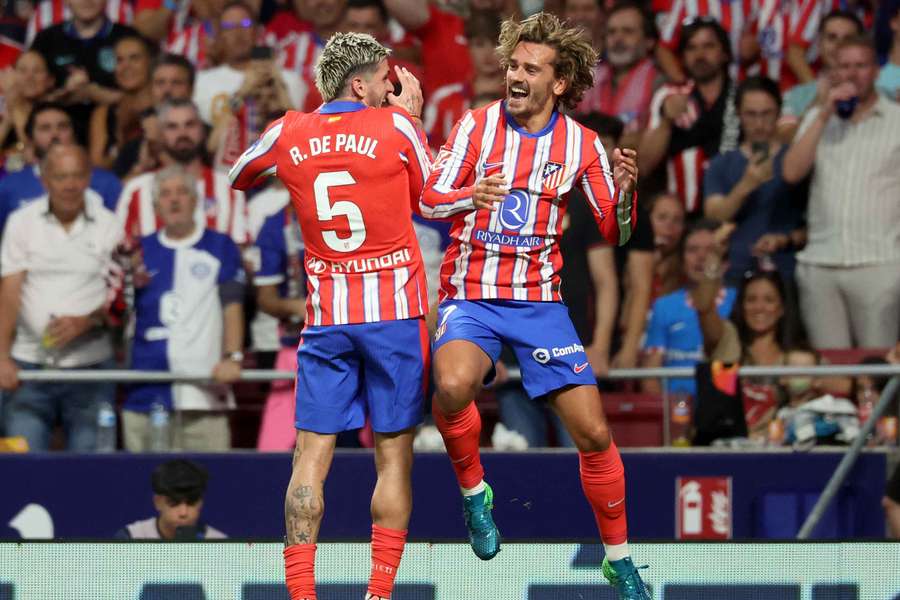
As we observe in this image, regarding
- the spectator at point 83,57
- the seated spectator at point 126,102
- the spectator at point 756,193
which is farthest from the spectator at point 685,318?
the spectator at point 83,57

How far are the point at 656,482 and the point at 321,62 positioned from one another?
350 cm

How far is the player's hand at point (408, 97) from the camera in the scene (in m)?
7.00

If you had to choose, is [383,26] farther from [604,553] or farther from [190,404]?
[604,553]

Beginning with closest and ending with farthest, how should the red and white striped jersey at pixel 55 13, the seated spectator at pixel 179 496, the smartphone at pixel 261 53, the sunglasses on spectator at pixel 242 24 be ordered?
the seated spectator at pixel 179 496, the smartphone at pixel 261 53, the sunglasses on spectator at pixel 242 24, the red and white striped jersey at pixel 55 13

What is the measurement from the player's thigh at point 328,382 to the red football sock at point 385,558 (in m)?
0.46

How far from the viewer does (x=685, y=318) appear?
9.98 meters

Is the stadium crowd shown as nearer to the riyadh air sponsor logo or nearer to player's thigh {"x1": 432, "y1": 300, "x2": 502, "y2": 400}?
player's thigh {"x1": 432, "y1": 300, "x2": 502, "y2": 400}

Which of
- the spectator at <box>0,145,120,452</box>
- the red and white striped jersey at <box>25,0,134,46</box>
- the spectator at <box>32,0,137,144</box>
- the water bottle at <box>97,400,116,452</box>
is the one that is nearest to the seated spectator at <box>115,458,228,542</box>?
the water bottle at <box>97,400,116,452</box>

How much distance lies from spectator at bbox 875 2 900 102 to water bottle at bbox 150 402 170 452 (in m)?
4.88

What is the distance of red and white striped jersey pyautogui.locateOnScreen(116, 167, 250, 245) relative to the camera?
10.4m

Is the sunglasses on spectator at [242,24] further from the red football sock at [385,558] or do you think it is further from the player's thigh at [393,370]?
the red football sock at [385,558]

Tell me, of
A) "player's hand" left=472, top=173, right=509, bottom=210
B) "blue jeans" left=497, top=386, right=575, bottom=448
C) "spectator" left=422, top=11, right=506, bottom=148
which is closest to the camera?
"player's hand" left=472, top=173, right=509, bottom=210

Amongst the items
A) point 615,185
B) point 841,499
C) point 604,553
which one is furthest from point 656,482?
point 615,185

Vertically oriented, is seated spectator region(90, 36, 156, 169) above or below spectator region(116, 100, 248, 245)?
above
